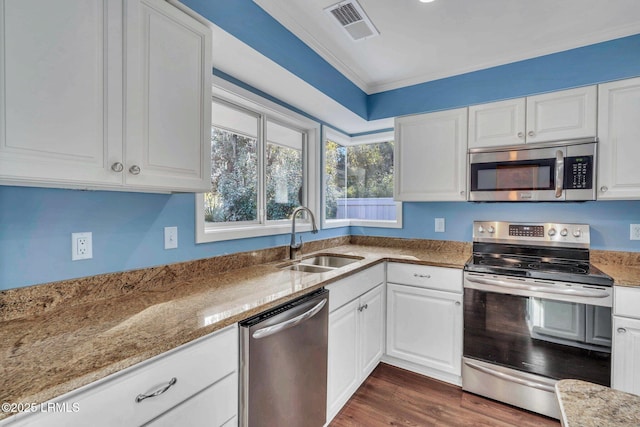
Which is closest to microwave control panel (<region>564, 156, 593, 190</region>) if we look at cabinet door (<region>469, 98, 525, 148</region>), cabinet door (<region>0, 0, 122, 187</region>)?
cabinet door (<region>469, 98, 525, 148</region>)

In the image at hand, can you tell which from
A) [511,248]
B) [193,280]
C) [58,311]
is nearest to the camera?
[58,311]

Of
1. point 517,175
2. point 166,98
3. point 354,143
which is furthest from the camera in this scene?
point 354,143

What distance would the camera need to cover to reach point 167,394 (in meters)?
0.90

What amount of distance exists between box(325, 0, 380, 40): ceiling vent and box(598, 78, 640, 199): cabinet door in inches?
61.5

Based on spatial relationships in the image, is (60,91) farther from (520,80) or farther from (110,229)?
(520,80)

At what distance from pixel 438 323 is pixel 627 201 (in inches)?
62.0

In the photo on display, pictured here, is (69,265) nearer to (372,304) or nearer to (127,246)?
(127,246)

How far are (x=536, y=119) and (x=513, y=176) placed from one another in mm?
423

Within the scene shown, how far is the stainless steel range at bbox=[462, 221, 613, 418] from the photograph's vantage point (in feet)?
5.59

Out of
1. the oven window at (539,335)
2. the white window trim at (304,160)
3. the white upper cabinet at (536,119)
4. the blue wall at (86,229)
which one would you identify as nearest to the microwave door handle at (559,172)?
the white upper cabinet at (536,119)

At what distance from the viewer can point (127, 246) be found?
137 cm

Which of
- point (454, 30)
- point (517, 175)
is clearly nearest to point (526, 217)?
point (517, 175)

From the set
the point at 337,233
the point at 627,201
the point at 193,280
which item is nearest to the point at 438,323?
the point at 337,233

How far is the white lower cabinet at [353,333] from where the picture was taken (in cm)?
174
